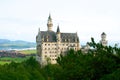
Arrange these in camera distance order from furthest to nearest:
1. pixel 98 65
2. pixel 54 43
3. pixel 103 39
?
pixel 103 39 < pixel 54 43 < pixel 98 65

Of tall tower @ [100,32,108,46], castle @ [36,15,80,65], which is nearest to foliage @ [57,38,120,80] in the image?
castle @ [36,15,80,65]

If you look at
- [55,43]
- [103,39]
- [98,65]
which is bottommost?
[98,65]

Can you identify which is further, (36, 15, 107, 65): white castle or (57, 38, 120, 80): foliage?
(36, 15, 107, 65): white castle

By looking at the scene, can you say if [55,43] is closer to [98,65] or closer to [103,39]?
[103,39]

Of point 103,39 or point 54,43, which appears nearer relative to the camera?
point 54,43

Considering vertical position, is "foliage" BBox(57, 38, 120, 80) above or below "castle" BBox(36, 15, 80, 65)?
below

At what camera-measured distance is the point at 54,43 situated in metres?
144

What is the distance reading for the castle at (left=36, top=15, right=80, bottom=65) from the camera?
467 feet

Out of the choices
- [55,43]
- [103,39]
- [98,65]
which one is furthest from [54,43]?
[98,65]

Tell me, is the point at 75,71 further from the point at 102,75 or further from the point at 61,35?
the point at 61,35

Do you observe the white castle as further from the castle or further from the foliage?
the foliage

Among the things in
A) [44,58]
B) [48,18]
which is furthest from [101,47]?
[48,18]

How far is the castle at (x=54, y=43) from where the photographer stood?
5605 inches

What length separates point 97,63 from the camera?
94.3 ft
